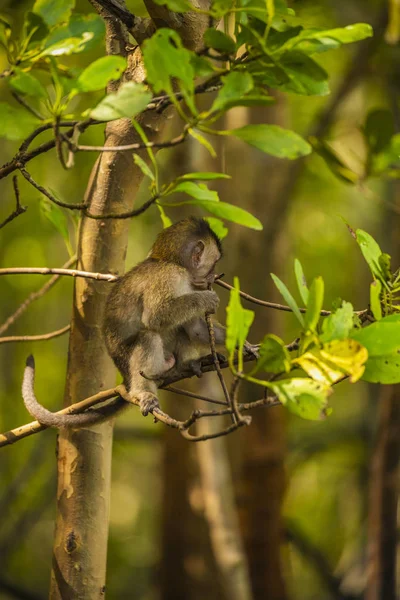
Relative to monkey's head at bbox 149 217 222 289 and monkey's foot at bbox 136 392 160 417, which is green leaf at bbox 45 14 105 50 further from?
monkey's head at bbox 149 217 222 289

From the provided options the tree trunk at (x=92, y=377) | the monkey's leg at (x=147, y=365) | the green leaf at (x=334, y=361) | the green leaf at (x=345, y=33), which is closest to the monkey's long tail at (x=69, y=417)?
the tree trunk at (x=92, y=377)

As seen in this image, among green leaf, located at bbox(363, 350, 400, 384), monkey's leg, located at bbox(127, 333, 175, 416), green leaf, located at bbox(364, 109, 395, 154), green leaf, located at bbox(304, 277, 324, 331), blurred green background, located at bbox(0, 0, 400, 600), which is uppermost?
green leaf, located at bbox(304, 277, 324, 331)

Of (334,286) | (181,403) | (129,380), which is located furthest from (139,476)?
(129,380)

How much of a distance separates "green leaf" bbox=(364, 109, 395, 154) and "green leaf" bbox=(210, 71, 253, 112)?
1066mm

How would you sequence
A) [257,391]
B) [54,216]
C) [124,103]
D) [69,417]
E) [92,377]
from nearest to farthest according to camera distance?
[124,103]
[69,417]
[92,377]
[54,216]
[257,391]

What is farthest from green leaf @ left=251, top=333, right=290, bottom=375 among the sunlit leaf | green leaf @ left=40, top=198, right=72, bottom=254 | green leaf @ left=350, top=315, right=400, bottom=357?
green leaf @ left=40, top=198, right=72, bottom=254

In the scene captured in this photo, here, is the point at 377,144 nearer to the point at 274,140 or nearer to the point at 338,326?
the point at 274,140

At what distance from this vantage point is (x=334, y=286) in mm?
7844

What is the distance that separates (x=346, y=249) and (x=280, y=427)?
3635mm

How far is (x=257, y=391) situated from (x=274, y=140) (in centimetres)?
364

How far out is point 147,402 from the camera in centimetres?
192

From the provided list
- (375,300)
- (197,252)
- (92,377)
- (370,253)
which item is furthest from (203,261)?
(375,300)

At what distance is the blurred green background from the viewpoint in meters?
4.37

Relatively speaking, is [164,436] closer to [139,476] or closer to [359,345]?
[359,345]
